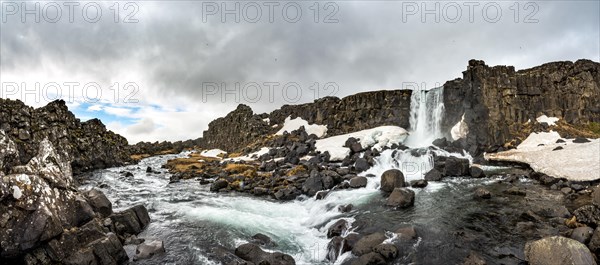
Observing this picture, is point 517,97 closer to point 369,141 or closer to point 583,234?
point 369,141

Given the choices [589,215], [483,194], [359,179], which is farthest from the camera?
[359,179]

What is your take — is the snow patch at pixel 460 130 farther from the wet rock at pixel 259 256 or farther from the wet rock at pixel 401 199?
the wet rock at pixel 259 256

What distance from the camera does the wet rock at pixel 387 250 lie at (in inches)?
506

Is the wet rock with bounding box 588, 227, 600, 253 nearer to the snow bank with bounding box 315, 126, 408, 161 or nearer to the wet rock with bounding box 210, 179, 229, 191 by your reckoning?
the wet rock with bounding box 210, 179, 229, 191

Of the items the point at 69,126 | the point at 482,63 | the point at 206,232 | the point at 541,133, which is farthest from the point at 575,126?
the point at 69,126

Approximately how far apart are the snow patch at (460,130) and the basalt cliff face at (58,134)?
145 feet

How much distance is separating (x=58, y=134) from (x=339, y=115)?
45055 mm

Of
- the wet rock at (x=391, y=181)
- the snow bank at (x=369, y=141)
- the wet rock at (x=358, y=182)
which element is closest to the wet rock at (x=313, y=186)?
the wet rock at (x=358, y=182)

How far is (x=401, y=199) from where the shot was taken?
→ 20156mm

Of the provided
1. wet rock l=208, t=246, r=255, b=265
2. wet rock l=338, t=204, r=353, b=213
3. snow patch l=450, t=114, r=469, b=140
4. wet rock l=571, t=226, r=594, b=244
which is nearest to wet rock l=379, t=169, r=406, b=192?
wet rock l=338, t=204, r=353, b=213

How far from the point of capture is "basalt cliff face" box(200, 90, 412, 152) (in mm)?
55553

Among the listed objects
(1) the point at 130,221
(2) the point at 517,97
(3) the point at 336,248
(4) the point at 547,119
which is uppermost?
(2) the point at 517,97

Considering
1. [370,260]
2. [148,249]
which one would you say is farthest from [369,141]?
[148,249]

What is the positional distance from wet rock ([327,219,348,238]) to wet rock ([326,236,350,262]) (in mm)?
1696
